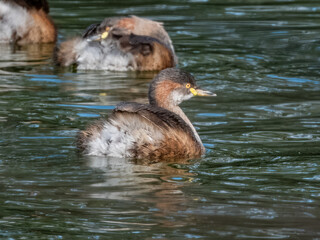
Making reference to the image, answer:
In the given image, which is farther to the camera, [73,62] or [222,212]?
[73,62]

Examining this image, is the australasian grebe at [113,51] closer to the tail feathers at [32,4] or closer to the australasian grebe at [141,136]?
the tail feathers at [32,4]

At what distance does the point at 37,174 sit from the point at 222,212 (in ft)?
5.34

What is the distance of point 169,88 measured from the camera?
8.49 m

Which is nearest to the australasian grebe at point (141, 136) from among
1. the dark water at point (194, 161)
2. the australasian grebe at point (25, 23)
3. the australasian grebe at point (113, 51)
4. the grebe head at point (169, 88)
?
the dark water at point (194, 161)

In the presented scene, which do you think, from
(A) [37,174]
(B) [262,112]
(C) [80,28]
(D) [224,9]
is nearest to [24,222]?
(A) [37,174]

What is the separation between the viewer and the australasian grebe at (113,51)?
12.0m

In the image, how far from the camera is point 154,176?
7156mm

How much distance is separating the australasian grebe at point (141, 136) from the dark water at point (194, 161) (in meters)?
0.12

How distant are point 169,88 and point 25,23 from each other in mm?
6208

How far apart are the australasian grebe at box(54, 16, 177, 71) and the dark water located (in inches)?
7.1

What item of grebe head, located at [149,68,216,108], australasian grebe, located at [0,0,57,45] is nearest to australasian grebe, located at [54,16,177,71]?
australasian grebe, located at [0,0,57,45]

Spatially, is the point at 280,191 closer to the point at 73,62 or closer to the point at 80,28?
the point at 73,62

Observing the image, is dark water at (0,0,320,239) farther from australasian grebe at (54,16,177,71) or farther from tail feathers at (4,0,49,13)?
tail feathers at (4,0,49,13)

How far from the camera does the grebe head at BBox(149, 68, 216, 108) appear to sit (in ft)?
27.8
